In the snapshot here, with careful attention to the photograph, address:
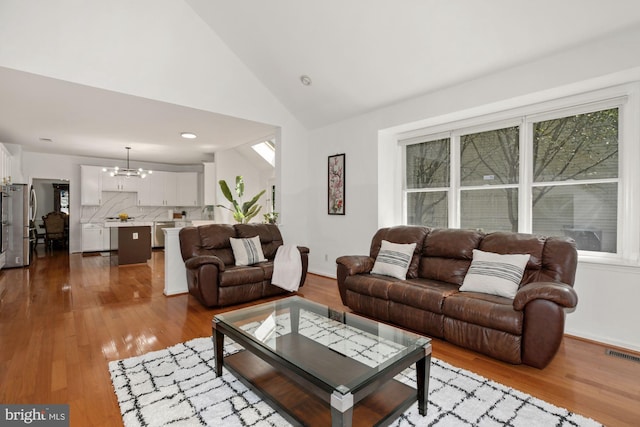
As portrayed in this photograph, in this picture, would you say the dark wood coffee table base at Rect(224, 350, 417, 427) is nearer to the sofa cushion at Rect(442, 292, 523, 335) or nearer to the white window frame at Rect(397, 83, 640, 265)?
the sofa cushion at Rect(442, 292, 523, 335)

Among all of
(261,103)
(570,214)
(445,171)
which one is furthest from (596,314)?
(261,103)

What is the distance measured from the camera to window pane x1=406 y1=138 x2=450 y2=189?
14.4 feet

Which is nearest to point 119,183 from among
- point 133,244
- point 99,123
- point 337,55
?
point 133,244

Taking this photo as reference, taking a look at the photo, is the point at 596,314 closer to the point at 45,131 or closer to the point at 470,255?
the point at 470,255

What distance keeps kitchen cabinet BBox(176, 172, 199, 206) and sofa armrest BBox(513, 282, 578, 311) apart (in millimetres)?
8822

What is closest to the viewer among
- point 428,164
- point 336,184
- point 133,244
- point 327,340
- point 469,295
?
point 327,340

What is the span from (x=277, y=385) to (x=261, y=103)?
4.29 metres

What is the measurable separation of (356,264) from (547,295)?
5.97 ft

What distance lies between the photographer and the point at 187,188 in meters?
9.40

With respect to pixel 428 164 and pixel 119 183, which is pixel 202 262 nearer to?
pixel 428 164

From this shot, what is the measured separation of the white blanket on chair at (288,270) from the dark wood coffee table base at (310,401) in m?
2.02

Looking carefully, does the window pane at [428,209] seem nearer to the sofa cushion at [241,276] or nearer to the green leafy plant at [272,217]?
the green leafy plant at [272,217]

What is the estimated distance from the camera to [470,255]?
3.31m

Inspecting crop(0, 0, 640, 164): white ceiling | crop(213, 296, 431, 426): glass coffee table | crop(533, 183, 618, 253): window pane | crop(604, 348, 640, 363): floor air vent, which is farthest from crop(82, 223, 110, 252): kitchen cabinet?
crop(604, 348, 640, 363): floor air vent
